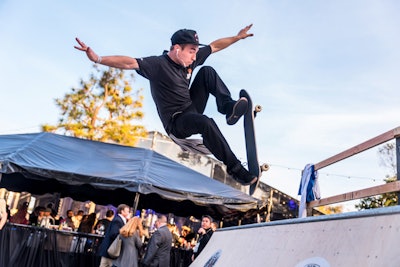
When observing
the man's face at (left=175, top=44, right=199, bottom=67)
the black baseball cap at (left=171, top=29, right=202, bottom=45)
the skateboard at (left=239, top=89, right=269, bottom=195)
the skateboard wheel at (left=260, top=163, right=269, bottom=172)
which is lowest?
the skateboard wheel at (left=260, top=163, right=269, bottom=172)

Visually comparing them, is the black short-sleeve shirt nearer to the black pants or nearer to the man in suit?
the black pants

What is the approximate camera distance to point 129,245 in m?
6.71

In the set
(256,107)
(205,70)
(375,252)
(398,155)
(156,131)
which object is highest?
(156,131)

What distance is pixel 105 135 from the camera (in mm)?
19938

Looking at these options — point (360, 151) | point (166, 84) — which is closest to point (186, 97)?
point (166, 84)

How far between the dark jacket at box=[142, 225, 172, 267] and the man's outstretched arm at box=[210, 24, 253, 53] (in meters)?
3.74

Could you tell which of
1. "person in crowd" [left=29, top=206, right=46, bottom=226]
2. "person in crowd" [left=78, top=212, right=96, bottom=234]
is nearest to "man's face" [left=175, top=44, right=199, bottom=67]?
"person in crowd" [left=78, top=212, right=96, bottom=234]

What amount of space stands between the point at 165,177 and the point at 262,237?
5617mm

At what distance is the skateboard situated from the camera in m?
3.87

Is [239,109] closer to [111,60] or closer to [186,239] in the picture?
[111,60]

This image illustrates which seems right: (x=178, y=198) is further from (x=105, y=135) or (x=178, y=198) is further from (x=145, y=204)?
(x=105, y=135)

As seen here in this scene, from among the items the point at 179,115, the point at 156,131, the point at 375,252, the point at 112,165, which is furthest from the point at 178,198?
the point at 156,131

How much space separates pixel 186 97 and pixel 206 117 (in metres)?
0.34

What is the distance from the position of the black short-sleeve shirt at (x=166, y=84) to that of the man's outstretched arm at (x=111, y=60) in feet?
0.32
